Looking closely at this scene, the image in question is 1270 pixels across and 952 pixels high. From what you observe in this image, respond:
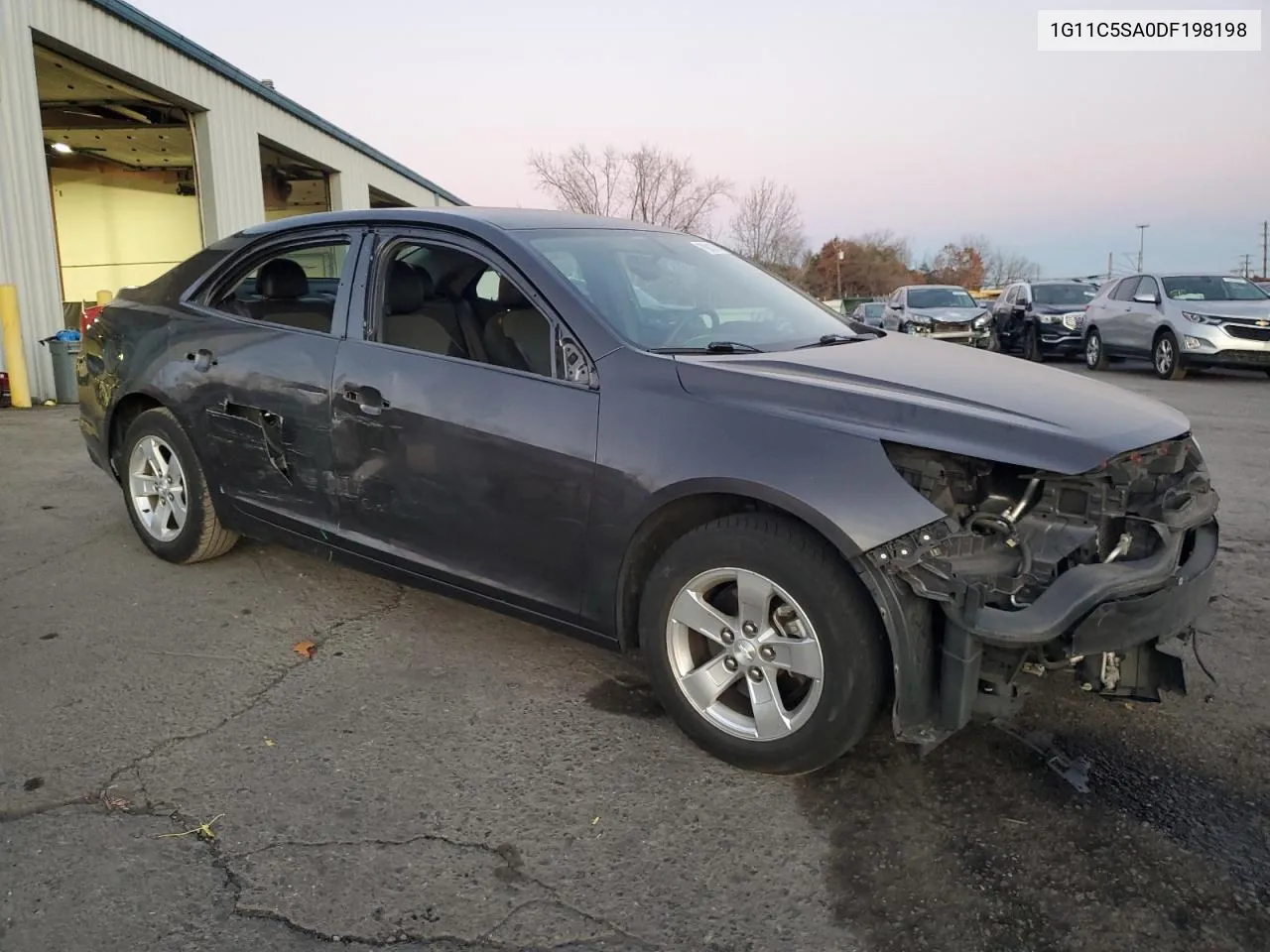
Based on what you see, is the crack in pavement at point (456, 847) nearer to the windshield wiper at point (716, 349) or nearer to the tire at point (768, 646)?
the tire at point (768, 646)

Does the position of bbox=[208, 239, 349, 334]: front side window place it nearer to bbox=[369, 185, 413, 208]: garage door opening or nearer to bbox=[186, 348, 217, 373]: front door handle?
bbox=[186, 348, 217, 373]: front door handle

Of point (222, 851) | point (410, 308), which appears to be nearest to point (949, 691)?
point (222, 851)

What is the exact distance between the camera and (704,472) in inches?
111

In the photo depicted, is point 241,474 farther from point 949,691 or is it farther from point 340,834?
point 949,691

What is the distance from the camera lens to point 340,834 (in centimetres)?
258

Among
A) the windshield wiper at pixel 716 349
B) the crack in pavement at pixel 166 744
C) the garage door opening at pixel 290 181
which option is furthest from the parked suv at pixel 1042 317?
the crack in pavement at pixel 166 744

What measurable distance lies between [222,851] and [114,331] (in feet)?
10.9

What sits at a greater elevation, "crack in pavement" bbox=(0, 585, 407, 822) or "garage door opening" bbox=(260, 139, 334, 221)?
"garage door opening" bbox=(260, 139, 334, 221)

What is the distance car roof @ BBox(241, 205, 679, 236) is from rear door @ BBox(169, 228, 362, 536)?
0.23ft

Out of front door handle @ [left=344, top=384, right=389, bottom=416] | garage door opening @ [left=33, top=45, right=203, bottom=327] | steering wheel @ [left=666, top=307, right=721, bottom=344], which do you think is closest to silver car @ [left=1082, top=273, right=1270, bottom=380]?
steering wheel @ [left=666, top=307, right=721, bottom=344]

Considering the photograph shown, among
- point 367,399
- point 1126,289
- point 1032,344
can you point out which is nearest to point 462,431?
point 367,399

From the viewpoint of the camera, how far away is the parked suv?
18.2 m

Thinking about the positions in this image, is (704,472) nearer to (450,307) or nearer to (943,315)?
(450,307)

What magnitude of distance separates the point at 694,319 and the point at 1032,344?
1725 cm
